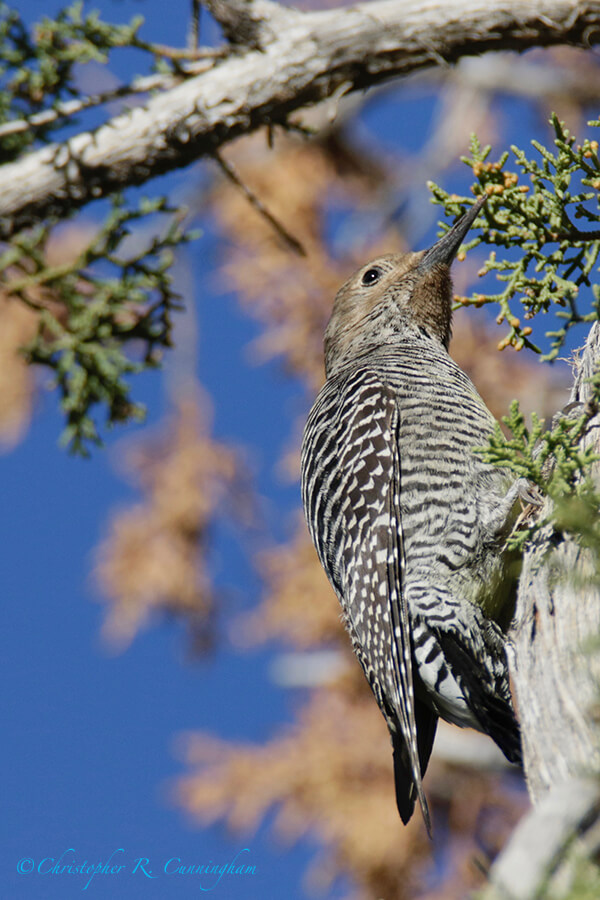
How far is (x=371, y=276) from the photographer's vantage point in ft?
16.8

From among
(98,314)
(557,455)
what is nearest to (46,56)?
(98,314)

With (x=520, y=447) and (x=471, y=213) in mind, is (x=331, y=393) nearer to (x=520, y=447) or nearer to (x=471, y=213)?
(x=471, y=213)

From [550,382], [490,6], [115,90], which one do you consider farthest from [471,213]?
[550,382]

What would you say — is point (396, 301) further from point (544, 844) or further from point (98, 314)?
point (544, 844)

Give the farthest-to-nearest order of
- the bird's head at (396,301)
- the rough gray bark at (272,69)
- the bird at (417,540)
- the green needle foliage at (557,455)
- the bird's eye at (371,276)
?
1. the bird's eye at (371,276)
2. the bird's head at (396,301)
3. the rough gray bark at (272,69)
4. the bird at (417,540)
5. the green needle foliage at (557,455)

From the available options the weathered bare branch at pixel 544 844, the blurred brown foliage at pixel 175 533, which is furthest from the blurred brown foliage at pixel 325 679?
the weathered bare branch at pixel 544 844

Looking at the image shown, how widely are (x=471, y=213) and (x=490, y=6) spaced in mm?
1062

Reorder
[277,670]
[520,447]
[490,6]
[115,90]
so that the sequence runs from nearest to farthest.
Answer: [520,447] < [490,6] < [115,90] < [277,670]

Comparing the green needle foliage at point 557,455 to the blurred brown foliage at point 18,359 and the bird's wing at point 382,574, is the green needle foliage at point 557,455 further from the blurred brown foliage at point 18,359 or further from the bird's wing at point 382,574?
the blurred brown foliage at point 18,359

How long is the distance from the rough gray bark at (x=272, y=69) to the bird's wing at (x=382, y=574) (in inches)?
50.8

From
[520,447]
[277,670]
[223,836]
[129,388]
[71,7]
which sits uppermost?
[71,7]

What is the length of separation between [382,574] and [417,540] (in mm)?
197

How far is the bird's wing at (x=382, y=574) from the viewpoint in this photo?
11.5 feet

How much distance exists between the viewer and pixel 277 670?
263 inches
